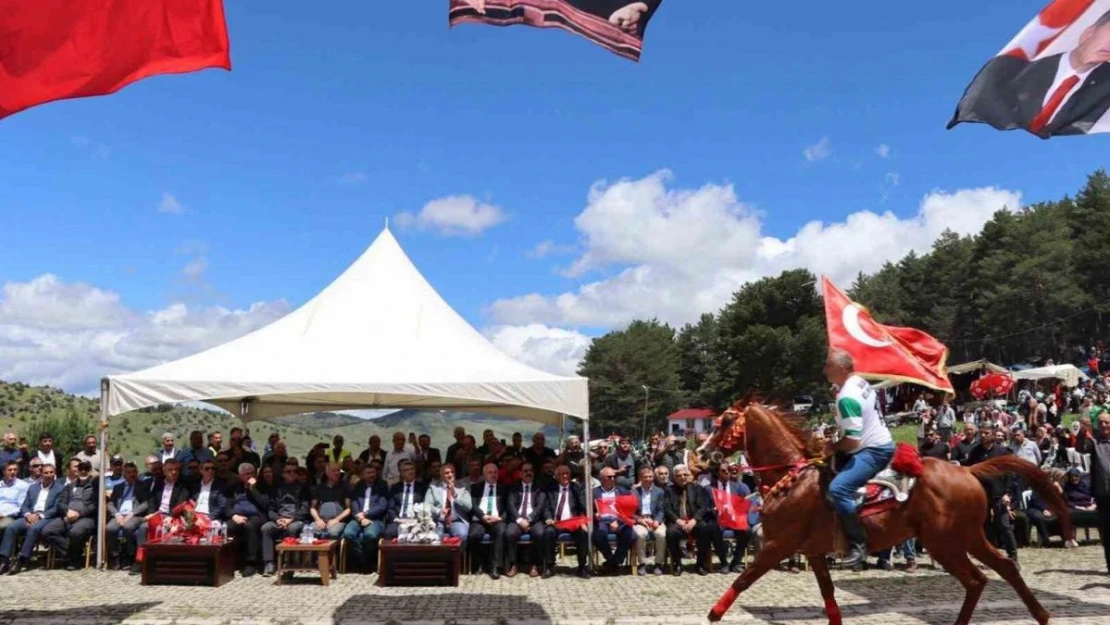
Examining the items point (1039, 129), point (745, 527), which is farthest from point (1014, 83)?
point (745, 527)

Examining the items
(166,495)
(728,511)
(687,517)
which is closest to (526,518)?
(687,517)

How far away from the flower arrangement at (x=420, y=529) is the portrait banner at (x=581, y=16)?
20.5ft

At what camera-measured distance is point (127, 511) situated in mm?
11141

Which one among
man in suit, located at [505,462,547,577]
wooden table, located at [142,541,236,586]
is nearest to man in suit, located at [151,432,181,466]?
wooden table, located at [142,541,236,586]

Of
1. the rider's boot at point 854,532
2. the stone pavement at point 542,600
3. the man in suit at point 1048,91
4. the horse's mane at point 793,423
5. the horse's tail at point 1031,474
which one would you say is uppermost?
the man in suit at point 1048,91

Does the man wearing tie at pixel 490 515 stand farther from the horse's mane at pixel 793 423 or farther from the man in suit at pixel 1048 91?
the man in suit at pixel 1048 91

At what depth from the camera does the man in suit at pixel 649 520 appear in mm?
10766

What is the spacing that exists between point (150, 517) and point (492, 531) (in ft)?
15.1

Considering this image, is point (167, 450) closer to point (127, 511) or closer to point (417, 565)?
point (127, 511)

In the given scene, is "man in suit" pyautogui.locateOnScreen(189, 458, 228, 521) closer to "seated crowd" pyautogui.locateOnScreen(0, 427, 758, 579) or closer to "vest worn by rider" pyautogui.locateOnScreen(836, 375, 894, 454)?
"seated crowd" pyautogui.locateOnScreen(0, 427, 758, 579)

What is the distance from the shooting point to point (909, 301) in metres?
86.8

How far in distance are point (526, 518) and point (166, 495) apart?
16.2 ft

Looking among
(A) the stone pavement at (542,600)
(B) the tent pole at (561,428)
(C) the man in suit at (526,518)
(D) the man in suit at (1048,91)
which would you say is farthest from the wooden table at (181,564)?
(D) the man in suit at (1048,91)

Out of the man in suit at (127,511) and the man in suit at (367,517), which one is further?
the man in suit at (127,511)
